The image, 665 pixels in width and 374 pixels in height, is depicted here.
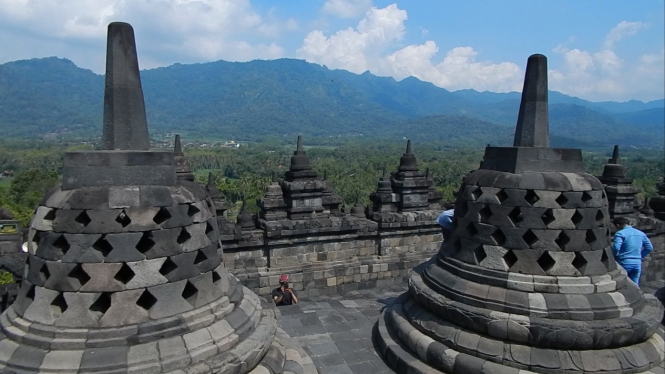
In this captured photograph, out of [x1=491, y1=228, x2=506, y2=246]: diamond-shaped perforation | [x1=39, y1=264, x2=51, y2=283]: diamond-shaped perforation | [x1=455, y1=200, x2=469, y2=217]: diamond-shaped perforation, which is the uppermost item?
[x1=455, y1=200, x2=469, y2=217]: diamond-shaped perforation

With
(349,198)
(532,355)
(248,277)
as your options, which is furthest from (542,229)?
(349,198)

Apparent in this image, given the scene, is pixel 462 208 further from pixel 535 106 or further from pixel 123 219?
pixel 123 219

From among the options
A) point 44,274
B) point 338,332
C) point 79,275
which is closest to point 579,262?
point 338,332

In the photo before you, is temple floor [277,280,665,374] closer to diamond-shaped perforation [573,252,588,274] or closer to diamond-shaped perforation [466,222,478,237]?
diamond-shaped perforation [573,252,588,274]

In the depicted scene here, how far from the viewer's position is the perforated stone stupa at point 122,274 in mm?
3316

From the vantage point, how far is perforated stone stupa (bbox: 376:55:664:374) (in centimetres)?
466

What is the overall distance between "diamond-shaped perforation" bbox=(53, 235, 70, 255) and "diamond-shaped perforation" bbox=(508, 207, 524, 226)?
182 inches

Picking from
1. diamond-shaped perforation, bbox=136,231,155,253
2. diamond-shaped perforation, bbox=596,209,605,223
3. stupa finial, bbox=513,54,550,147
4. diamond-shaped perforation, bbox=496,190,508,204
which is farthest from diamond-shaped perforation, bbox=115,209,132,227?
diamond-shaped perforation, bbox=596,209,605,223

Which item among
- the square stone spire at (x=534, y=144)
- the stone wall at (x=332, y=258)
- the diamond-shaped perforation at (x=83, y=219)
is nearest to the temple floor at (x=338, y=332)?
the stone wall at (x=332, y=258)

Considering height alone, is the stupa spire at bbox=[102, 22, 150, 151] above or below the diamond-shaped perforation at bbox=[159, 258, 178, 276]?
above

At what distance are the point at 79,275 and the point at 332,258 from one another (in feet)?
A: 21.6

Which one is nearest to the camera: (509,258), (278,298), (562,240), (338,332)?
(562,240)

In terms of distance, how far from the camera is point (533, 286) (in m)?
4.93

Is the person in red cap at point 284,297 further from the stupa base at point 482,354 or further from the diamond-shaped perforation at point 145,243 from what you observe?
the diamond-shaped perforation at point 145,243
